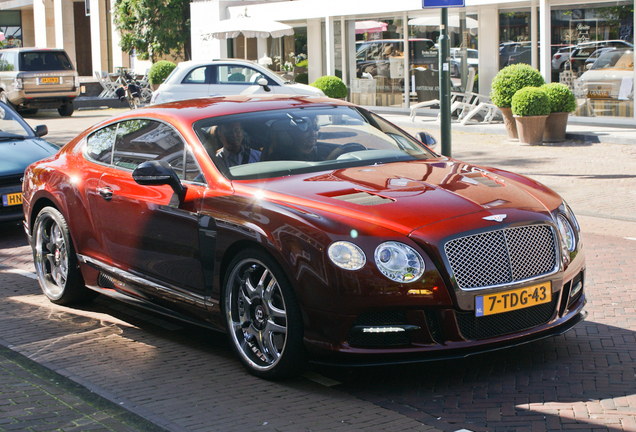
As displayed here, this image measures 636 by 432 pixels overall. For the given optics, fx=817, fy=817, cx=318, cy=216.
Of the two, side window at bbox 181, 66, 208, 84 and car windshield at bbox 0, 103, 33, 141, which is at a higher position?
side window at bbox 181, 66, 208, 84

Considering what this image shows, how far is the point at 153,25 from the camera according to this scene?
3616cm

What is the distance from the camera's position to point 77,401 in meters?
4.26

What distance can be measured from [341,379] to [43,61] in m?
23.9

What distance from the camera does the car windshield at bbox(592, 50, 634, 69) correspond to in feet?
57.6

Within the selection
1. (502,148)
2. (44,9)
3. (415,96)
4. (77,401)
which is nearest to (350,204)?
(77,401)

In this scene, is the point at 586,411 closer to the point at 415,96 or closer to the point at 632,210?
the point at 632,210

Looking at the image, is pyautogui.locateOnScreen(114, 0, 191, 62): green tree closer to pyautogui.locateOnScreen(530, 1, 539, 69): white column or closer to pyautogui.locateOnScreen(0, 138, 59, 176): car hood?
pyautogui.locateOnScreen(530, 1, 539, 69): white column

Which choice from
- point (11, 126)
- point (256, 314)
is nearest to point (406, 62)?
point (11, 126)

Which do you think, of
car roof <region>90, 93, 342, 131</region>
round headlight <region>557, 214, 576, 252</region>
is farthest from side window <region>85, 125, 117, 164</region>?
round headlight <region>557, 214, 576, 252</region>

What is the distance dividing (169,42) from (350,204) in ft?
109

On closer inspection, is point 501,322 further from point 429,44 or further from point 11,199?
point 429,44

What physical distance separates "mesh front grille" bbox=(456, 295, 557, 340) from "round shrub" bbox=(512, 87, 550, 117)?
1135cm

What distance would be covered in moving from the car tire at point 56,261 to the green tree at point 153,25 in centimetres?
3063

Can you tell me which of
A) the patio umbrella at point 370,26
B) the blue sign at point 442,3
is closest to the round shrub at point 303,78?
the patio umbrella at point 370,26
